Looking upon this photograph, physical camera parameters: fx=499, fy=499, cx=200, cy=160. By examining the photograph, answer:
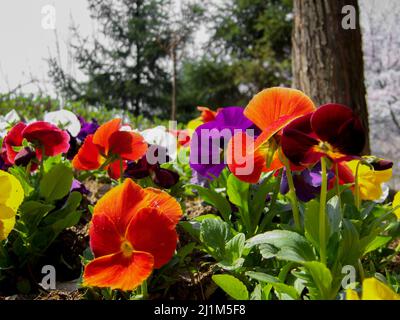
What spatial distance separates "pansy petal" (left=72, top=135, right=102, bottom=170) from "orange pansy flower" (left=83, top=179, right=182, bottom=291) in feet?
1.21

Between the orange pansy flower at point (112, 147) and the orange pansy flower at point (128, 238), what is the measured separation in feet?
1.10

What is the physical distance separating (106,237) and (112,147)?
405 mm

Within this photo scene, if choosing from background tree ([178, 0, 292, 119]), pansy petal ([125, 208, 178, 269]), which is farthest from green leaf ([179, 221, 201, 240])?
background tree ([178, 0, 292, 119])

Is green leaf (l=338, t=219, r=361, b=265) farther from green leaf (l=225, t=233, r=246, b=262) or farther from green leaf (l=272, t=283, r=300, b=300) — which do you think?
green leaf (l=225, t=233, r=246, b=262)

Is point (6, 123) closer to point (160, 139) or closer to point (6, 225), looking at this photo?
point (160, 139)

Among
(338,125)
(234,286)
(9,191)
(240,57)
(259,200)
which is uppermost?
(240,57)

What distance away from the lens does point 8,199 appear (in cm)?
109

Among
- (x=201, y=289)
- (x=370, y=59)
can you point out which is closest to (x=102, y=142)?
(x=201, y=289)

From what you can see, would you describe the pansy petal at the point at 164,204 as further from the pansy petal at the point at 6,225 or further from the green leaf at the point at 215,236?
the pansy petal at the point at 6,225

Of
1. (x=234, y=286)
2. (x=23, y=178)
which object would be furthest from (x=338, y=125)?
(x=23, y=178)

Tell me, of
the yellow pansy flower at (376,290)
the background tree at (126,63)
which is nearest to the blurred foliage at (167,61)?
the background tree at (126,63)

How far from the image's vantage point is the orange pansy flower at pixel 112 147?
4.33 feet

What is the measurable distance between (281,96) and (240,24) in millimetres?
14183

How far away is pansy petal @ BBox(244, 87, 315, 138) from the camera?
3.39 ft
